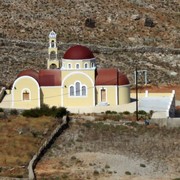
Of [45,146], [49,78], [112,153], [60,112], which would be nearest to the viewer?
[112,153]

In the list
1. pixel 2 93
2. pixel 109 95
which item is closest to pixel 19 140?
pixel 109 95

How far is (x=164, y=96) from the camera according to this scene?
96.1 meters

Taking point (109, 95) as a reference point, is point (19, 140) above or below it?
below

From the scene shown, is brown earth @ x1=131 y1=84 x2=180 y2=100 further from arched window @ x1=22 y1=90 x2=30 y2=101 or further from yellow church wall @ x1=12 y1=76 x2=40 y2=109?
arched window @ x1=22 y1=90 x2=30 y2=101

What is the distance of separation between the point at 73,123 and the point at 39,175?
1355 centimetres

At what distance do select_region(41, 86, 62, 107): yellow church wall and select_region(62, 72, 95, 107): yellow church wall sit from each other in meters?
0.46

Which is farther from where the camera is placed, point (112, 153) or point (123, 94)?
point (123, 94)

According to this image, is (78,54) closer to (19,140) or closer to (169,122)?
(169,122)

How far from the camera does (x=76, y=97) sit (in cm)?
9100

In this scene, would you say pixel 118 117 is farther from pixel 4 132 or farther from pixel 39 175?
pixel 39 175

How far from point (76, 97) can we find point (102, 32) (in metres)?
41.3

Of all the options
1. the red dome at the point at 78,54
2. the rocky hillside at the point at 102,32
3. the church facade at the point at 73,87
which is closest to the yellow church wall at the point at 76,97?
the church facade at the point at 73,87

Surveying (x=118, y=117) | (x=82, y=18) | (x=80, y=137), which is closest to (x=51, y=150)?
(x=80, y=137)

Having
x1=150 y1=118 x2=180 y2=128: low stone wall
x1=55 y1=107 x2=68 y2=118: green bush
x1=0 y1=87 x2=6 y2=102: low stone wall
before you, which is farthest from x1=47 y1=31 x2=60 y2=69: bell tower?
x1=150 y1=118 x2=180 y2=128: low stone wall
